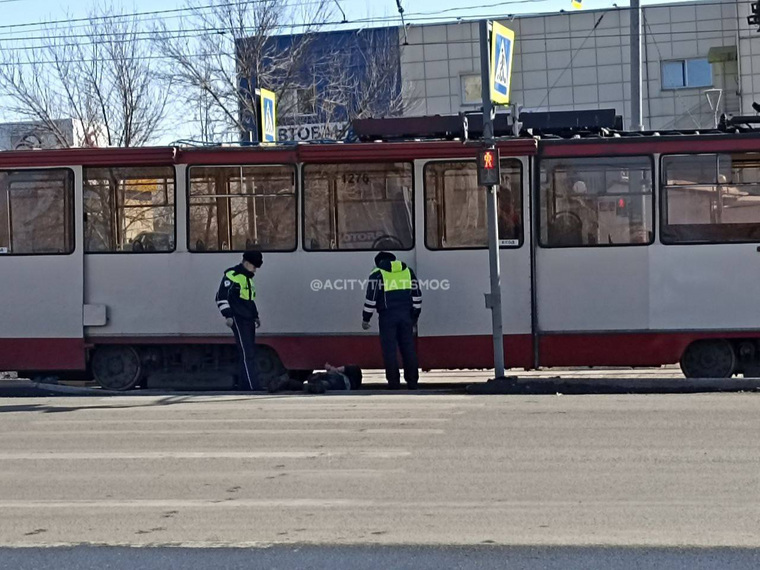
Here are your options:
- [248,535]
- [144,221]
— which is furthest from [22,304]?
[248,535]

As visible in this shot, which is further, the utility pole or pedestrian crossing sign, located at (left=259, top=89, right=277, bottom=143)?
the utility pole

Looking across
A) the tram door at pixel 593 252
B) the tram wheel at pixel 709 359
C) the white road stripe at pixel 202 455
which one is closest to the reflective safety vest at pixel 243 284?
the tram door at pixel 593 252

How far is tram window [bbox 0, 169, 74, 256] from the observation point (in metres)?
15.4

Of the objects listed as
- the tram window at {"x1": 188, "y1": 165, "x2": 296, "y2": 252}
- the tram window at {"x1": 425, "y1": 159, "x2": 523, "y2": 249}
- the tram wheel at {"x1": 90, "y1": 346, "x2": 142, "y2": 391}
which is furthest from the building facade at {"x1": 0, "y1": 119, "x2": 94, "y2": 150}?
the tram window at {"x1": 425, "y1": 159, "x2": 523, "y2": 249}

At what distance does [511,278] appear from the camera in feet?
48.7

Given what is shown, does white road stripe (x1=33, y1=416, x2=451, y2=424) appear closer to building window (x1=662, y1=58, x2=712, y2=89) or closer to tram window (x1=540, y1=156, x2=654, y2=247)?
tram window (x1=540, y1=156, x2=654, y2=247)

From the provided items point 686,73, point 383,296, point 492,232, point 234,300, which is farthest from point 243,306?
point 686,73

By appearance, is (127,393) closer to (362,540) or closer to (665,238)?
(665,238)

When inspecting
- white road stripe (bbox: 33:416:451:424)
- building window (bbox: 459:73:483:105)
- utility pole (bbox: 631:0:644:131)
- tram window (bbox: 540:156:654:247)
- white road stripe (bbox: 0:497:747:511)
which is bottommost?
white road stripe (bbox: 0:497:747:511)

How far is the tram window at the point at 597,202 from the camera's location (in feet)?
48.0

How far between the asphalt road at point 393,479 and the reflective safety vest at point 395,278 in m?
1.99

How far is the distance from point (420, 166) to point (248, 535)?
8317 millimetres

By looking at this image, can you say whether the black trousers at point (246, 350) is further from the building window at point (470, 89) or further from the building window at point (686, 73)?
the building window at point (686, 73)

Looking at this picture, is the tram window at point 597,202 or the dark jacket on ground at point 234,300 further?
the tram window at point 597,202
